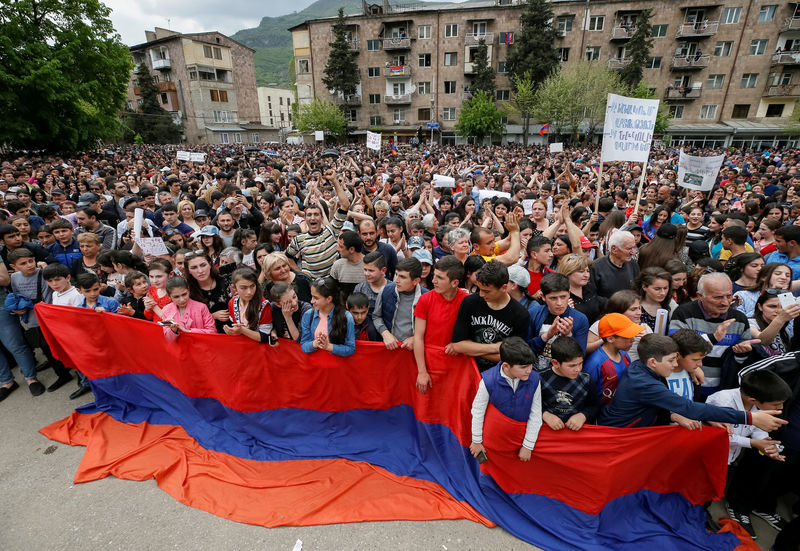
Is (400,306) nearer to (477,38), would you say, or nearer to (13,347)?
A: (13,347)

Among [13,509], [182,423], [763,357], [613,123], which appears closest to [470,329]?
[763,357]

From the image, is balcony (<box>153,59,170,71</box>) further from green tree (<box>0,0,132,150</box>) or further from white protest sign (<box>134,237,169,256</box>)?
white protest sign (<box>134,237,169,256</box>)

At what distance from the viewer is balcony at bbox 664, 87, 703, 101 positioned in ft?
135

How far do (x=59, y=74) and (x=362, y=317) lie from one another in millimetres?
33484

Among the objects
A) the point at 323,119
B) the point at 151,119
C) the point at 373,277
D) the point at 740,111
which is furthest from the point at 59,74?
the point at 740,111

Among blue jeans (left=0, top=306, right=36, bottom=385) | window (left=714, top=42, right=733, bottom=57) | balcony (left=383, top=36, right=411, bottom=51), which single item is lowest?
blue jeans (left=0, top=306, right=36, bottom=385)

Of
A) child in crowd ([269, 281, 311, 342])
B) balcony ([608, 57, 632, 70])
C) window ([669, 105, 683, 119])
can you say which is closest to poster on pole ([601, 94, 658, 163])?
child in crowd ([269, 281, 311, 342])

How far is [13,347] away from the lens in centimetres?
493

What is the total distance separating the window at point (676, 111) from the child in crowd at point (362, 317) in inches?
2055

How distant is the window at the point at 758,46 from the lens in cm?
3867

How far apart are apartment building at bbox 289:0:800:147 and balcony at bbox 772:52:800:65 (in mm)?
100

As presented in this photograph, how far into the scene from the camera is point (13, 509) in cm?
340

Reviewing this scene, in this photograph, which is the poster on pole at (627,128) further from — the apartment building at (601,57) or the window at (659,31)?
the window at (659,31)

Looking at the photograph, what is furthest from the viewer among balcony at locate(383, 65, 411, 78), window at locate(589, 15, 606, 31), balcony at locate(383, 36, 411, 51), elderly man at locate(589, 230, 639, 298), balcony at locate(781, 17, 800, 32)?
balcony at locate(383, 65, 411, 78)
